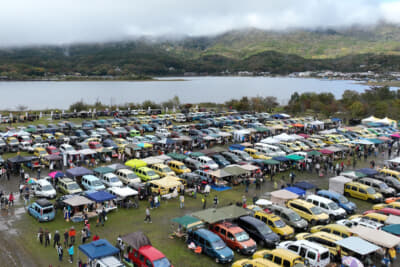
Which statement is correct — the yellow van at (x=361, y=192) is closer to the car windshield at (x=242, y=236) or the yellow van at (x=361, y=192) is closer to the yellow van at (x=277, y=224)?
the yellow van at (x=277, y=224)

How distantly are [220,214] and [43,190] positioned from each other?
1136cm

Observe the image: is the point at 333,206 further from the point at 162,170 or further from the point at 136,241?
the point at 162,170

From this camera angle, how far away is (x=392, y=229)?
15.3 meters

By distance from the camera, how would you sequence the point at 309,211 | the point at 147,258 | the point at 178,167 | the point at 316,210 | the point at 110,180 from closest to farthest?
the point at 147,258
the point at 309,211
the point at 316,210
the point at 110,180
the point at 178,167

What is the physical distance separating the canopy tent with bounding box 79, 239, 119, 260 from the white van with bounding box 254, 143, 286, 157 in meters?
19.9

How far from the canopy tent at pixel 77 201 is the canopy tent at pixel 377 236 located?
43.1ft

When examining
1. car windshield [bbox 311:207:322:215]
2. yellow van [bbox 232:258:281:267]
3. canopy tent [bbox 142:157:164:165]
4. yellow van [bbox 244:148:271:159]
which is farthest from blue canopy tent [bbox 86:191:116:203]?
yellow van [bbox 244:148:271:159]

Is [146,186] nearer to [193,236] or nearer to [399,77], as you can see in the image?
[193,236]

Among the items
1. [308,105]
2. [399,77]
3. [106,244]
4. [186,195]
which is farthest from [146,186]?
[399,77]

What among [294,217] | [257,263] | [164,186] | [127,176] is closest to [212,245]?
[257,263]

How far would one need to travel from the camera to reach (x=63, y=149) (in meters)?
29.7

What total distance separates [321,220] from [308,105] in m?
50.6

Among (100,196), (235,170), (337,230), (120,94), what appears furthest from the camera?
(120,94)

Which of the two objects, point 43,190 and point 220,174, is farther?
point 220,174
